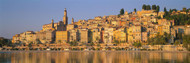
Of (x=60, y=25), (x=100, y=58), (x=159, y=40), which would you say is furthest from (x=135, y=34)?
(x=100, y=58)

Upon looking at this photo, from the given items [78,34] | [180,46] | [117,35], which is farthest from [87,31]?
[180,46]

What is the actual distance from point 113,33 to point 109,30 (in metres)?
2.65

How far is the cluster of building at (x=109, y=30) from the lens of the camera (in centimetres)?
11425

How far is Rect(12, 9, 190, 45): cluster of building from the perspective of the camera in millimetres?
114250

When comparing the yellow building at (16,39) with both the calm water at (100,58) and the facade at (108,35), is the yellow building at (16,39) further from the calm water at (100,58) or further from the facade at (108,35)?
the calm water at (100,58)

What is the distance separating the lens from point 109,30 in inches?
5064

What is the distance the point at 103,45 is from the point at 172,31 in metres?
23.3

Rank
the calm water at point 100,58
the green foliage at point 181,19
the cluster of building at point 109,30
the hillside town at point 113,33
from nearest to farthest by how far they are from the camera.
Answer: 1. the calm water at point 100,58
2. the hillside town at point 113,33
3. the cluster of building at point 109,30
4. the green foliage at point 181,19

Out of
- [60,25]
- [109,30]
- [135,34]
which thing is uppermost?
[60,25]

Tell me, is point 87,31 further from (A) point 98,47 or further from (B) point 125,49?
(B) point 125,49

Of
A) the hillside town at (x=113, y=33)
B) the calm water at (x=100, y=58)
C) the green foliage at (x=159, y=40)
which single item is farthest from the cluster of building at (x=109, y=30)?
the calm water at (x=100, y=58)

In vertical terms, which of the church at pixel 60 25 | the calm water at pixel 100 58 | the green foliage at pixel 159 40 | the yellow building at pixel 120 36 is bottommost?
the calm water at pixel 100 58

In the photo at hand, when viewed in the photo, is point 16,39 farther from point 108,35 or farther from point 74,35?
point 108,35

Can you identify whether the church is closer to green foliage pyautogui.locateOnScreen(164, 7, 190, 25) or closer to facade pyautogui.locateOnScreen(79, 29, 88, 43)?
facade pyautogui.locateOnScreen(79, 29, 88, 43)
